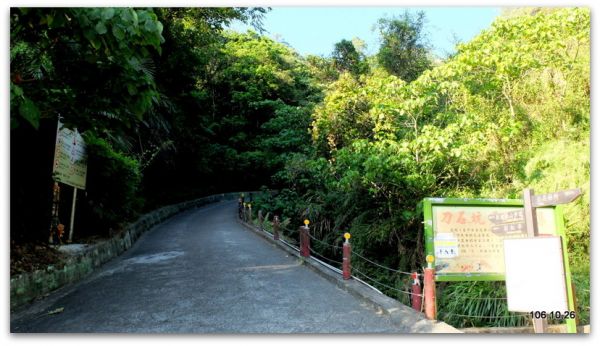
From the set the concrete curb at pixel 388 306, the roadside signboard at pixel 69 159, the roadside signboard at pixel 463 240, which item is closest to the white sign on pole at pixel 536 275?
the concrete curb at pixel 388 306

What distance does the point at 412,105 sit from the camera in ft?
25.4

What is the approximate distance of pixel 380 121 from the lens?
969 centimetres

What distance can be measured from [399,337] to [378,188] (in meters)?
4.66

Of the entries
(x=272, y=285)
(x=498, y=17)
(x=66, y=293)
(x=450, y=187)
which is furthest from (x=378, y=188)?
(x=66, y=293)

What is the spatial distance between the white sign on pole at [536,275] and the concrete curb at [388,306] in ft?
3.34

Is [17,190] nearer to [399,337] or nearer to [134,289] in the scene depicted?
[134,289]

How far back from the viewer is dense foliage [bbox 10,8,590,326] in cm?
439

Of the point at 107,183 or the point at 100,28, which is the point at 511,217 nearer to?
the point at 100,28

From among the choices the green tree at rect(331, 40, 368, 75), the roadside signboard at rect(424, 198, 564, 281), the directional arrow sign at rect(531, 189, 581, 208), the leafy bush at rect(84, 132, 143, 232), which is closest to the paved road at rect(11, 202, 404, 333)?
the roadside signboard at rect(424, 198, 564, 281)

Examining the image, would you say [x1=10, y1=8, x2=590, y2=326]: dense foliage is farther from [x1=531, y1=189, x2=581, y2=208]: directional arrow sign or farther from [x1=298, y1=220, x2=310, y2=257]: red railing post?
[x1=531, y1=189, x2=581, y2=208]: directional arrow sign

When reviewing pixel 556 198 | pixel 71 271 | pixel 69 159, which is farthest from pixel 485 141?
pixel 69 159

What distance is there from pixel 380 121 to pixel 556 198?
6553 millimetres

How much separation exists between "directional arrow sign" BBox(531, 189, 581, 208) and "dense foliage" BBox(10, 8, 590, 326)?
3.12 meters

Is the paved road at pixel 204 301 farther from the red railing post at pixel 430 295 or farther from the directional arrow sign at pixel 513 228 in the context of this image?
the directional arrow sign at pixel 513 228
